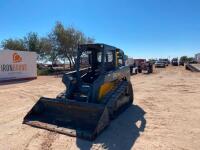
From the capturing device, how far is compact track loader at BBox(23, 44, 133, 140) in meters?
5.95

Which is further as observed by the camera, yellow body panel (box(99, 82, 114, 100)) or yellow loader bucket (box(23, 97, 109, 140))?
yellow body panel (box(99, 82, 114, 100))

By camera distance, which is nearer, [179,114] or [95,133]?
[95,133]

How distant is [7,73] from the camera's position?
2009cm

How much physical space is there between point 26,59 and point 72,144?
18.5m

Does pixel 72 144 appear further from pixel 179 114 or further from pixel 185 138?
pixel 179 114

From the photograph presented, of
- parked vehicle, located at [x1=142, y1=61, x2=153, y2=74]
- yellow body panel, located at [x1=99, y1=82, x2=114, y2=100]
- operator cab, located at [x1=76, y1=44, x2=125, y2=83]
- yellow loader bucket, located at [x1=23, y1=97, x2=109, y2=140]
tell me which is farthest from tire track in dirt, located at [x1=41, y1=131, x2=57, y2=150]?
parked vehicle, located at [x1=142, y1=61, x2=153, y2=74]

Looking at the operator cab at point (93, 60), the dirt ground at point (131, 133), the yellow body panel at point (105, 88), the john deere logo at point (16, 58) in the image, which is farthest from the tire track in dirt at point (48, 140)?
the john deere logo at point (16, 58)

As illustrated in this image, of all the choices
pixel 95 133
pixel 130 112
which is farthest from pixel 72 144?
pixel 130 112

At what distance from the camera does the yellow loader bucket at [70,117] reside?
18.7 feet

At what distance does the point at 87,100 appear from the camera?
21.8 feet

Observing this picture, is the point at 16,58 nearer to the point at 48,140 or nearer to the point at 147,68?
the point at 48,140

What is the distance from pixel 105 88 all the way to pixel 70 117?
144 centimetres

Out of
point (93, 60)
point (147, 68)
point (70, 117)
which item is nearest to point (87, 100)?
point (70, 117)

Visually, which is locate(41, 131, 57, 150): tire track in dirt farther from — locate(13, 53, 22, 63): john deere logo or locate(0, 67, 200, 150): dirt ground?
locate(13, 53, 22, 63): john deere logo
